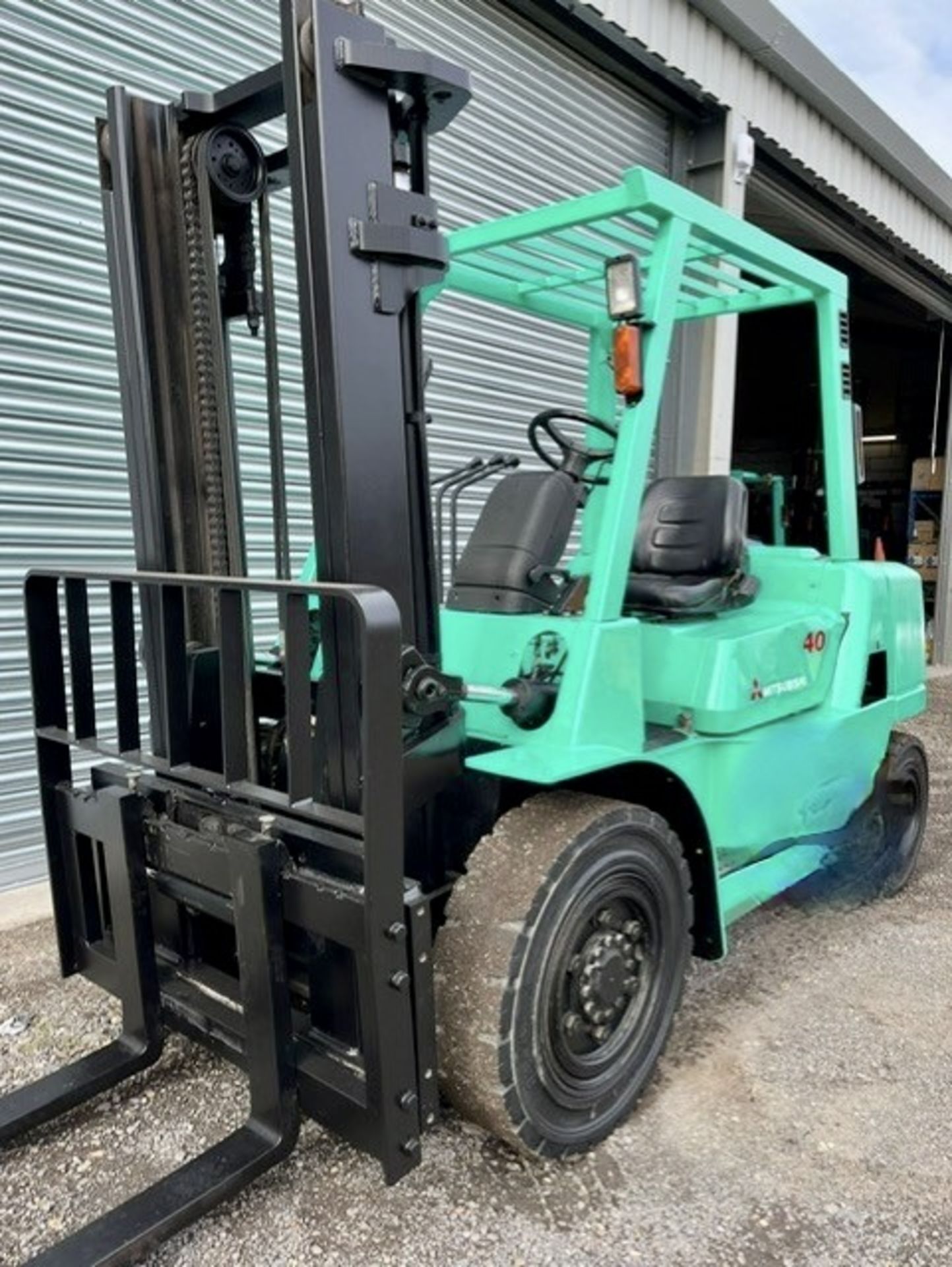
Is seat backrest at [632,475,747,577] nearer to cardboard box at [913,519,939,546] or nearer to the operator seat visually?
the operator seat

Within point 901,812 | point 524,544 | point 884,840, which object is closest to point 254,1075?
point 524,544

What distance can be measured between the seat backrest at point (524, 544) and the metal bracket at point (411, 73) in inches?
39.7

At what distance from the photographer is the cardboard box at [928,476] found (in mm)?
12087

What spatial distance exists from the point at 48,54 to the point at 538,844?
3.86 meters

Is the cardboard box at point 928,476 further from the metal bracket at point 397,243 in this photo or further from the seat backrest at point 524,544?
the metal bracket at point 397,243

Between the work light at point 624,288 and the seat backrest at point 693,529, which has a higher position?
the work light at point 624,288

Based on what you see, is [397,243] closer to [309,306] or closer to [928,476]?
[309,306]

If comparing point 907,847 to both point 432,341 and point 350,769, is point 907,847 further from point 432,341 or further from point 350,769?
point 432,341

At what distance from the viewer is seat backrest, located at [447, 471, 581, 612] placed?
8.88 feet

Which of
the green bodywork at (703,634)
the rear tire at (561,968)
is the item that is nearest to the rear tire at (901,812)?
the green bodywork at (703,634)

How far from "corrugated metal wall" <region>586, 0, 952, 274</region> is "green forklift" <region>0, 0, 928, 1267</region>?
3885 mm

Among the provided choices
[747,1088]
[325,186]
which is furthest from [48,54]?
[747,1088]

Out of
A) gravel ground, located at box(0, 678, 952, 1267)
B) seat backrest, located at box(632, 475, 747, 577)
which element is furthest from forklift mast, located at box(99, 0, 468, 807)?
seat backrest, located at box(632, 475, 747, 577)

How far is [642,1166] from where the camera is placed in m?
2.22
